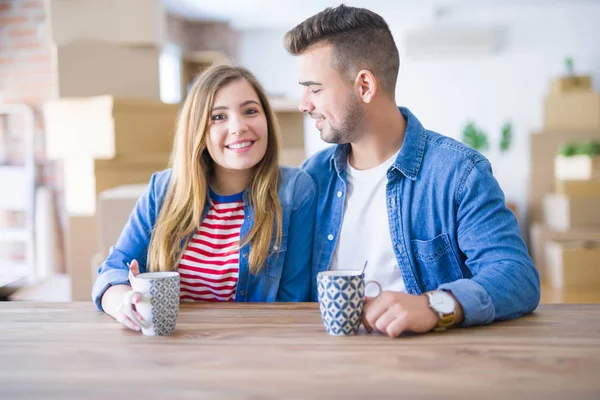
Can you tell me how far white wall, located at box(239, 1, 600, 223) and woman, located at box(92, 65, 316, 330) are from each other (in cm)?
499

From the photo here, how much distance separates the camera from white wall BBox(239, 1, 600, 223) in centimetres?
613

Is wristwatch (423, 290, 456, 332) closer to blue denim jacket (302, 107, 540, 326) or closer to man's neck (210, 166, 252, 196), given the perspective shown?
blue denim jacket (302, 107, 540, 326)

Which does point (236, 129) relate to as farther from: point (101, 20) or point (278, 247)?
point (101, 20)

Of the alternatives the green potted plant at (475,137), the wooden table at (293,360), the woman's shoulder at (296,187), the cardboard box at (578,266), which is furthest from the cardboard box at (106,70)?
the green potted plant at (475,137)

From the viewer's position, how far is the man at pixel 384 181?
1.32 meters

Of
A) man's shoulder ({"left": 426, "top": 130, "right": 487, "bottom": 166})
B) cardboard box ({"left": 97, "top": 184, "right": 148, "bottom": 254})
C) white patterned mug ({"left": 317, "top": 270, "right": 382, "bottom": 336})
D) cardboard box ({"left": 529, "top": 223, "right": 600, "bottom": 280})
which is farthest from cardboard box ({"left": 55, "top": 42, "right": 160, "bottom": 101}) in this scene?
cardboard box ({"left": 529, "top": 223, "right": 600, "bottom": 280})

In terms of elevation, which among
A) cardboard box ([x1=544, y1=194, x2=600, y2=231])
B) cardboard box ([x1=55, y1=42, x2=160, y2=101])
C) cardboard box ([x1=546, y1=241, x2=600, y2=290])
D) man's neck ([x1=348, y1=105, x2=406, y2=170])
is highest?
cardboard box ([x1=55, y1=42, x2=160, y2=101])

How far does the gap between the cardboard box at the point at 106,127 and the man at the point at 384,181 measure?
1107mm

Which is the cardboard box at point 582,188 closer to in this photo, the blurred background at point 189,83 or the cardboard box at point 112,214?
the blurred background at point 189,83

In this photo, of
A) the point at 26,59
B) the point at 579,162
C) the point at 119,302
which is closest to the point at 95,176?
the point at 119,302

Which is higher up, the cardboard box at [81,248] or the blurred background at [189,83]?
the blurred background at [189,83]

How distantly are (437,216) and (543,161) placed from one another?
172 inches

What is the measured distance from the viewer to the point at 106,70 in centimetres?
254

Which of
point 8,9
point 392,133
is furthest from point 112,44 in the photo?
point 8,9
